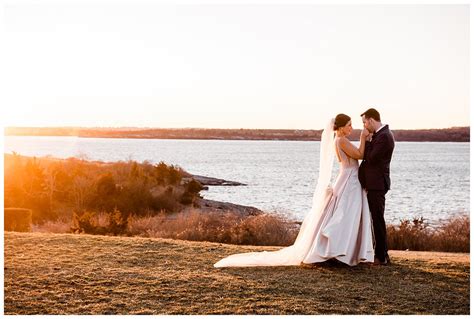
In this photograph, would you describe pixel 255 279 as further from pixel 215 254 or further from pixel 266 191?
pixel 266 191

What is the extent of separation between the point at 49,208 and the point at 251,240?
1931cm

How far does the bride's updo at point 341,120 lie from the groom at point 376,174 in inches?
11.2

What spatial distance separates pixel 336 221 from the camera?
A: 10.3 m

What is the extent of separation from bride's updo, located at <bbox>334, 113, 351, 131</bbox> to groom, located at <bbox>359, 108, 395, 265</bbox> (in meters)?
0.28

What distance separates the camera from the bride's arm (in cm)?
1045

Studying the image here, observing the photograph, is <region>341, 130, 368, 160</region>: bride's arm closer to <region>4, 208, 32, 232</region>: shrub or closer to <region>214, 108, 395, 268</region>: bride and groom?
<region>214, 108, 395, 268</region>: bride and groom

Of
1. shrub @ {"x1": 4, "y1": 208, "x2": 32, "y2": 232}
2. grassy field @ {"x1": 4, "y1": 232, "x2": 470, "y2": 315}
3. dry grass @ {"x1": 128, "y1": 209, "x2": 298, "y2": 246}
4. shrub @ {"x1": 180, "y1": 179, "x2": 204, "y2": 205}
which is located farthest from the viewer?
shrub @ {"x1": 180, "y1": 179, "x2": 204, "y2": 205}

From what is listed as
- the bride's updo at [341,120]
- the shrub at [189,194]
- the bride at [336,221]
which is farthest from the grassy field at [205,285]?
the shrub at [189,194]

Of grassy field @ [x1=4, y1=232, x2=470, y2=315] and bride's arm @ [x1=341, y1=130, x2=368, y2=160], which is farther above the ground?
bride's arm @ [x1=341, y1=130, x2=368, y2=160]

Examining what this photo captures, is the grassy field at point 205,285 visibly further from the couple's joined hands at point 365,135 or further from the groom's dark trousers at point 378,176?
the couple's joined hands at point 365,135

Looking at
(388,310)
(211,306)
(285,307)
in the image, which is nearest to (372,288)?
(388,310)

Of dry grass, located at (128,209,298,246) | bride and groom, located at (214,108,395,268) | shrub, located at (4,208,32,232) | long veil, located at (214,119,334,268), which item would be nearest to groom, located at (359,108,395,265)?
bride and groom, located at (214,108,395,268)

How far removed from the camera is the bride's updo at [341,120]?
417 inches

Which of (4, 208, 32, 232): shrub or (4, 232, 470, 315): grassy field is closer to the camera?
(4, 232, 470, 315): grassy field
